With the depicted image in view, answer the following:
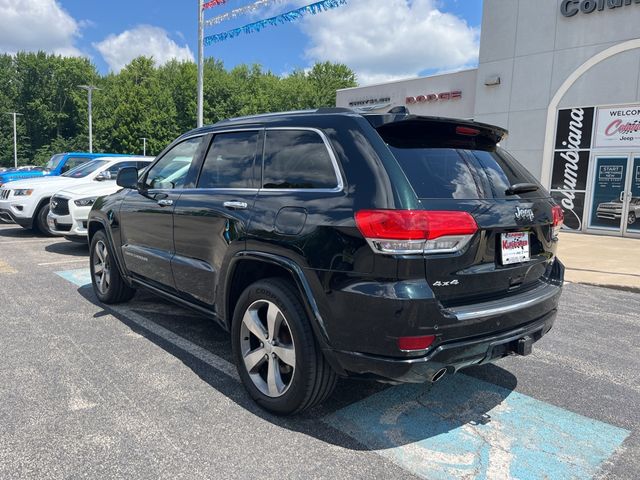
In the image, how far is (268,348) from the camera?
3.02m

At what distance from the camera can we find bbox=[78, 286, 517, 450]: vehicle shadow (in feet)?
9.25

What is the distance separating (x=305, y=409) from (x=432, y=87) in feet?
52.8

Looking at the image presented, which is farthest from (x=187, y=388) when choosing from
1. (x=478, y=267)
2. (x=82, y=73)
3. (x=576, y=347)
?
(x=82, y=73)

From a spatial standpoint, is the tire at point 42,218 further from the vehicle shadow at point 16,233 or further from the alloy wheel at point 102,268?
the alloy wheel at point 102,268

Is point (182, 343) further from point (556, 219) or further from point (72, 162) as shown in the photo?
point (72, 162)

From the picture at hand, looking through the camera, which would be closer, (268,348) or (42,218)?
(268,348)

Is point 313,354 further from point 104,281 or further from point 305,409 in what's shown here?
point 104,281

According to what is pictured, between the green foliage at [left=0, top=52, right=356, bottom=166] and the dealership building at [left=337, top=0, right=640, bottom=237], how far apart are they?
40.7 m

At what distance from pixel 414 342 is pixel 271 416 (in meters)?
1.10

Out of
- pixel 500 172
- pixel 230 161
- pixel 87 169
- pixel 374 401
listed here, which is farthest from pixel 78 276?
pixel 500 172

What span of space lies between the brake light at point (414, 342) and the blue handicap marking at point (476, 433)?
619 mm

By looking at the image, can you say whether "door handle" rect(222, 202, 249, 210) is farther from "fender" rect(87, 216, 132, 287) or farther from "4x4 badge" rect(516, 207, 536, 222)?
"fender" rect(87, 216, 132, 287)

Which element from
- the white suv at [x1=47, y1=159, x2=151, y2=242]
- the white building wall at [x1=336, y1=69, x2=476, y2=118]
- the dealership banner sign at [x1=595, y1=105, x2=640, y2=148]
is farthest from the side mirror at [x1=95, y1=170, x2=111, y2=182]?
Answer: the dealership banner sign at [x1=595, y1=105, x2=640, y2=148]

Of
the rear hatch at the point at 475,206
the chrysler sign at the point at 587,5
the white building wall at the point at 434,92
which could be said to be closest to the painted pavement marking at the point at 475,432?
the rear hatch at the point at 475,206
